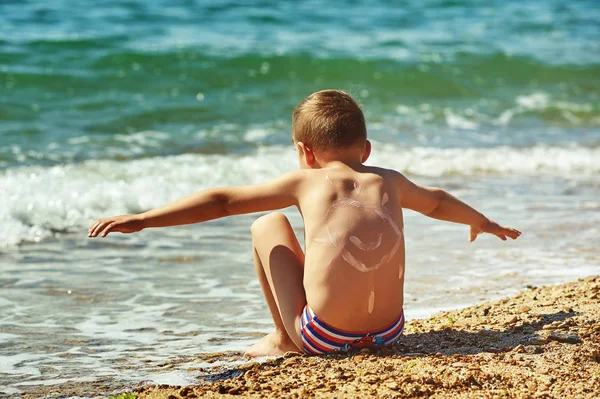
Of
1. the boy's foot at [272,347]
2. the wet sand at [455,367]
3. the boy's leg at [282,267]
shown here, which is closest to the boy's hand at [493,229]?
the wet sand at [455,367]

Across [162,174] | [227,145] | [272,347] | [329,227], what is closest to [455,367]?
[329,227]

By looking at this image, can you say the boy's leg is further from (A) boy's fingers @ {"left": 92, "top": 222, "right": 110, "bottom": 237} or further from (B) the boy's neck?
(A) boy's fingers @ {"left": 92, "top": 222, "right": 110, "bottom": 237}

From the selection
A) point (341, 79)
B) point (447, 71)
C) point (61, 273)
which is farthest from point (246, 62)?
point (61, 273)

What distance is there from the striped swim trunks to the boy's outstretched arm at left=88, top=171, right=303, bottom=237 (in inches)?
17.5

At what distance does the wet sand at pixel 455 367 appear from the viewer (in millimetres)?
2842

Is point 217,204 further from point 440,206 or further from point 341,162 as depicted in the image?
point 440,206

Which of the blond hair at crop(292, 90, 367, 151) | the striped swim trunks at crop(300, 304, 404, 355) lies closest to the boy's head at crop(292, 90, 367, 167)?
the blond hair at crop(292, 90, 367, 151)

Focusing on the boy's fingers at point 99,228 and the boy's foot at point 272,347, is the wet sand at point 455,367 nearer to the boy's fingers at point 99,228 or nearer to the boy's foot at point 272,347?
the boy's foot at point 272,347

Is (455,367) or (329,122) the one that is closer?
(455,367)

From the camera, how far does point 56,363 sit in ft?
11.7

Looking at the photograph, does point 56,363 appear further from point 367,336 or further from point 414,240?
point 414,240

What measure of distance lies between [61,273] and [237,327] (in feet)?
4.78

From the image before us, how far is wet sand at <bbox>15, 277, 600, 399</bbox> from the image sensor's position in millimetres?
2842

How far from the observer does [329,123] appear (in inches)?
127
